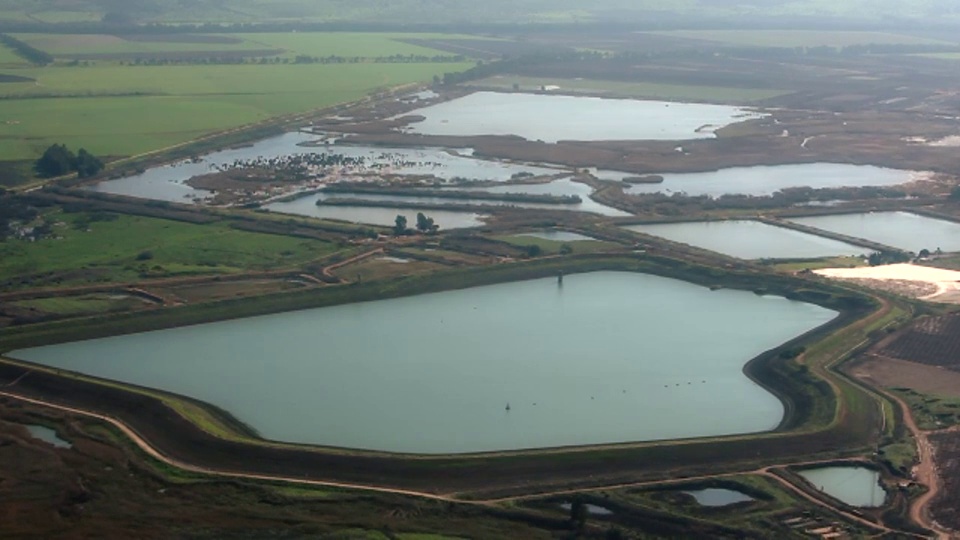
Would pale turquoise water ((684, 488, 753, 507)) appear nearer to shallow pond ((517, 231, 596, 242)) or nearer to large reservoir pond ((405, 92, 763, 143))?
shallow pond ((517, 231, 596, 242))

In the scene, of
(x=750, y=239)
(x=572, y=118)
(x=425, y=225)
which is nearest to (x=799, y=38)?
(x=572, y=118)

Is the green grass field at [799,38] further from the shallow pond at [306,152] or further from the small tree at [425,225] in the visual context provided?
the small tree at [425,225]

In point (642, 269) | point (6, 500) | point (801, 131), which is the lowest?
point (6, 500)

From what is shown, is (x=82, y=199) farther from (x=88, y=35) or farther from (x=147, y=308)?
(x=88, y=35)

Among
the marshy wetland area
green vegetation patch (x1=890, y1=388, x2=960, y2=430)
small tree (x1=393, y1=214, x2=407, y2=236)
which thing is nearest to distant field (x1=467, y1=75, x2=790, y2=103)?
the marshy wetland area

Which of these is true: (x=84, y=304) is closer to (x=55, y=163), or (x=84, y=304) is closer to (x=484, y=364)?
(x=484, y=364)

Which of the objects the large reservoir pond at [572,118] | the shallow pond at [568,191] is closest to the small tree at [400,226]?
the shallow pond at [568,191]

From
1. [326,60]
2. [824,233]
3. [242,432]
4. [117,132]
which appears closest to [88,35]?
[326,60]
